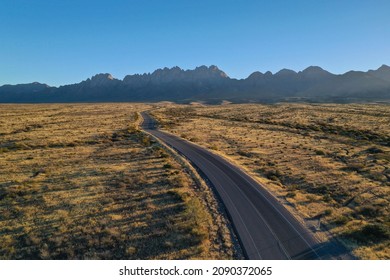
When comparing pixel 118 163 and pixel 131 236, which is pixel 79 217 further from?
pixel 118 163

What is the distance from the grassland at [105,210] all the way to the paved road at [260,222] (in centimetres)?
173

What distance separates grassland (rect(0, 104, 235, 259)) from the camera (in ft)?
68.2

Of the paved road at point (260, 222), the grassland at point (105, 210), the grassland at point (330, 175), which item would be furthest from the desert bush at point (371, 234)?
the grassland at point (105, 210)

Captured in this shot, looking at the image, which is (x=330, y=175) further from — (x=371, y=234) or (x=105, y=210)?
(x=105, y=210)

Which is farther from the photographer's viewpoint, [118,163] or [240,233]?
[118,163]

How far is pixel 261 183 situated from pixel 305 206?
21.8 ft

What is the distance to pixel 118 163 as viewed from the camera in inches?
1703

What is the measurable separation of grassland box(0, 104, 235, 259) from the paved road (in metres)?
1.73

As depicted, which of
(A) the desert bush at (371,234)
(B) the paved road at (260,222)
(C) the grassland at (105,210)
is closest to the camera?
(B) the paved road at (260,222)

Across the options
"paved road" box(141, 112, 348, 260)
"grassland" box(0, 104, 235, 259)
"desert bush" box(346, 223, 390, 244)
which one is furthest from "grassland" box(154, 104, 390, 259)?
"grassland" box(0, 104, 235, 259)

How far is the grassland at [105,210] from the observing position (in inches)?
818

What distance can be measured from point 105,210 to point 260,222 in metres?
13.7

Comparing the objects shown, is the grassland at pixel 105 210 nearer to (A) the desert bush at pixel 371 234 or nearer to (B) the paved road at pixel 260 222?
(B) the paved road at pixel 260 222
